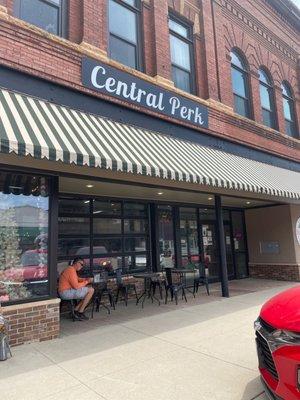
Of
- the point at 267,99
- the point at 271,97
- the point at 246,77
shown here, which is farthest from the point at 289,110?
the point at 246,77

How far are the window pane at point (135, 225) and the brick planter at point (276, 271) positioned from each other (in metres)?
5.83

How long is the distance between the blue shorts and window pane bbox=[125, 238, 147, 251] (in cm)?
265

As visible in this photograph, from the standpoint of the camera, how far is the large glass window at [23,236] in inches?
234

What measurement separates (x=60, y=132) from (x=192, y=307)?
17.0ft

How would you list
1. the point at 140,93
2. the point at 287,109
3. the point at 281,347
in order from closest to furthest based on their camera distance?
the point at 281,347 → the point at 140,93 → the point at 287,109

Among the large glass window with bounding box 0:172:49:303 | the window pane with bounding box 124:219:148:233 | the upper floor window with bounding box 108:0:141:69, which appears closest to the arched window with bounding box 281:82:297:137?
the upper floor window with bounding box 108:0:141:69

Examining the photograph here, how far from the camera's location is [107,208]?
977 cm

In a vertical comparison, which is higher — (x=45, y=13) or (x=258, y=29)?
(x=258, y=29)

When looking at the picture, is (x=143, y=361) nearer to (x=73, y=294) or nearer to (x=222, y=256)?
(x=73, y=294)

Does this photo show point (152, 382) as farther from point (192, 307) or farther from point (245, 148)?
point (245, 148)

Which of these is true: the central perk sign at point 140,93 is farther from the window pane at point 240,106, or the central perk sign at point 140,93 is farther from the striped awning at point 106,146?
the window pane at point 240,106

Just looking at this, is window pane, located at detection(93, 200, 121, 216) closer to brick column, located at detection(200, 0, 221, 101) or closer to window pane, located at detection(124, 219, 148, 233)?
window pane, located at detection(124, 219, 148, 233)

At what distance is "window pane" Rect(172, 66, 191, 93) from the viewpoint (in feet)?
34.4

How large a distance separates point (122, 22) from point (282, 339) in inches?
347
